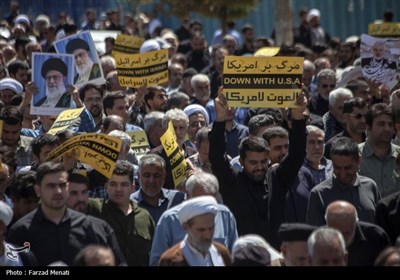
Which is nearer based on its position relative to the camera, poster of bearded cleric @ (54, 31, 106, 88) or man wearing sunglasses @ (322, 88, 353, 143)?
man wearing sunglasses @ (322, 88, 353, 143)

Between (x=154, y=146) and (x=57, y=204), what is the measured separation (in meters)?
4.29

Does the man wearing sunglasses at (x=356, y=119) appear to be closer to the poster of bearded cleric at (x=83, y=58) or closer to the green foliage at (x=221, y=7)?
the poster of bearded cleric at (x=83, y=58)

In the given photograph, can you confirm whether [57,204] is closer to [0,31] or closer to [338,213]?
[338,213]

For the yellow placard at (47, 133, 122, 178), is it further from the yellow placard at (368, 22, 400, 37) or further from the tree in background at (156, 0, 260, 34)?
the tree in background at (156, 0, 260, 34)

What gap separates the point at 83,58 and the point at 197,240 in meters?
6.59

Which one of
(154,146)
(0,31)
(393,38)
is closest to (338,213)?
(154,146)

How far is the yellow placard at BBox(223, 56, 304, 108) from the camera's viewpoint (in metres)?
11.7

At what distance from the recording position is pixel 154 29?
2911 cm

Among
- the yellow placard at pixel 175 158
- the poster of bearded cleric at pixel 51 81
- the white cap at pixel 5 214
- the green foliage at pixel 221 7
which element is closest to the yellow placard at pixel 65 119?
the poster of bearded cleric at pixel 51 81

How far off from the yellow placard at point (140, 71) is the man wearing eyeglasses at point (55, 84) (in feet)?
4.90

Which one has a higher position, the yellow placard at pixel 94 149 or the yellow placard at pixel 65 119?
the yellow placard at pixel 94 149

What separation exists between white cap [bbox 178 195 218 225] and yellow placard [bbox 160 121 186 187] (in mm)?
2580

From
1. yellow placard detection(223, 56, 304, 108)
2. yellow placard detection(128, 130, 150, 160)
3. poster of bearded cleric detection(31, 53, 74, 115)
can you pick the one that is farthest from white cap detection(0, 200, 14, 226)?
poster of bearded cleric detection(31, 53, 74, 115)

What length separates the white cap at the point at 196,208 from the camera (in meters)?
8.54
